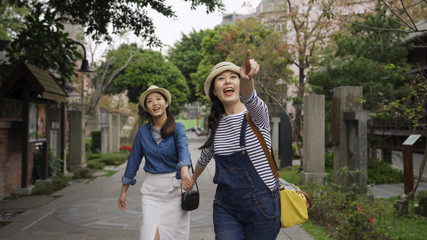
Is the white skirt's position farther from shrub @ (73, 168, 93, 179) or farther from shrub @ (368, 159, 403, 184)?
shrub @ (73, 168, 93, 179)

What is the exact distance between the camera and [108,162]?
1803 centimetres

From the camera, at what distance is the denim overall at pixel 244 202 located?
2783mm

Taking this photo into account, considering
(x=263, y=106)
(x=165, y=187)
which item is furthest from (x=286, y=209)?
(x=165, y=187)

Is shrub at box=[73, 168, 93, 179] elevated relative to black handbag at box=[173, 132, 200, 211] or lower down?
lower down

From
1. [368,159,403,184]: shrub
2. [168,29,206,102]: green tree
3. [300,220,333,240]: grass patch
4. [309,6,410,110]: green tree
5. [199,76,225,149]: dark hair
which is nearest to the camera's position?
[199,76,225,149]: dark hair

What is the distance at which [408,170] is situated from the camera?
8.14m

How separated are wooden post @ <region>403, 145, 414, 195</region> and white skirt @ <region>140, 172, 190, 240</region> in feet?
19.2

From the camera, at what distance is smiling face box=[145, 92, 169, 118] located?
406cm

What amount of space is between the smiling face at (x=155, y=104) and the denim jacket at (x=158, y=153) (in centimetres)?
19

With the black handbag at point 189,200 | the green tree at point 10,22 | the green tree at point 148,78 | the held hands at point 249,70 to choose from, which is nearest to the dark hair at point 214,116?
the held hands at point 249,70

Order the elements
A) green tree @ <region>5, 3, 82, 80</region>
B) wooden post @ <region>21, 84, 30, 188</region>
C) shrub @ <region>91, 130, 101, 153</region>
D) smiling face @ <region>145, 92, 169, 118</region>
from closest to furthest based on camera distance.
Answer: smiling face @ <region>145, 92, 169, 118</region> < green tree @ <region>5, 3, 82, 80</region> < wooden post @ <region>21, 84, 30, 188</region> < shrub @ <region>91, 130, 101, 153</region>

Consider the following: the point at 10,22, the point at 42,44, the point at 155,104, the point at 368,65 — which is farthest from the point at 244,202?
the point at 10,22

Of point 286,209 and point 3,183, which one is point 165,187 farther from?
point 3,183

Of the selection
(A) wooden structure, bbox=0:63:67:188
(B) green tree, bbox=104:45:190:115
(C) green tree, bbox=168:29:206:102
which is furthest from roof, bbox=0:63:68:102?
(C) green tree, bbox=168:29:206:102
